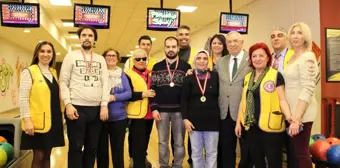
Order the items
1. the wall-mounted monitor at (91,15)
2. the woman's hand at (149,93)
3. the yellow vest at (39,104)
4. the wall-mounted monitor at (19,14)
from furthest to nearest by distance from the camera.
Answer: the wall-mounted monitor at (91,15), the wall-mounted monitor at (19,14), the woman's hand at (149,93), the yellow vest at (39,104)

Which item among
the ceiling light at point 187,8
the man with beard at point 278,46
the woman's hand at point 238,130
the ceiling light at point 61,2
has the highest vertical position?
the ceiling light at point 187,8

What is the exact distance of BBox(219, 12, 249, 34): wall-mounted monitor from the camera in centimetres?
673

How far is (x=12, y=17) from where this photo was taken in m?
5.70

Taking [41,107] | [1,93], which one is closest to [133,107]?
[41,107]

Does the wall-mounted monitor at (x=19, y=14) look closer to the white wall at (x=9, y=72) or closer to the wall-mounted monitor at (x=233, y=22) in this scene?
the wall-mounted monitor at (x=233, y=22)

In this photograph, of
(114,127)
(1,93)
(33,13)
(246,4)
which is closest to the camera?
(114,127)

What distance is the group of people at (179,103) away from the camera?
9.78ft

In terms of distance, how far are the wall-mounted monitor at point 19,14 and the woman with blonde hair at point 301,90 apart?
173 inches

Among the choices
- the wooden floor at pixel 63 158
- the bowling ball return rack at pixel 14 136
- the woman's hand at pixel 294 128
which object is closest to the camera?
the woman's hand at pixel 294 128

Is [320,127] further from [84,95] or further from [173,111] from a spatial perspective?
[84,95]

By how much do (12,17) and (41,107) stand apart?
319cm

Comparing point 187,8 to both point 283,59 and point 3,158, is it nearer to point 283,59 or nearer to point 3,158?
point 283,59

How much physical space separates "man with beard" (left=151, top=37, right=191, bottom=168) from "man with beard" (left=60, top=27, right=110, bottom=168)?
596 millimetres

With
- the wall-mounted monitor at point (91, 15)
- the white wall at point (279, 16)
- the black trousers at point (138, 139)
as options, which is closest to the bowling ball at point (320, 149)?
the white wall at point (279, 16)
